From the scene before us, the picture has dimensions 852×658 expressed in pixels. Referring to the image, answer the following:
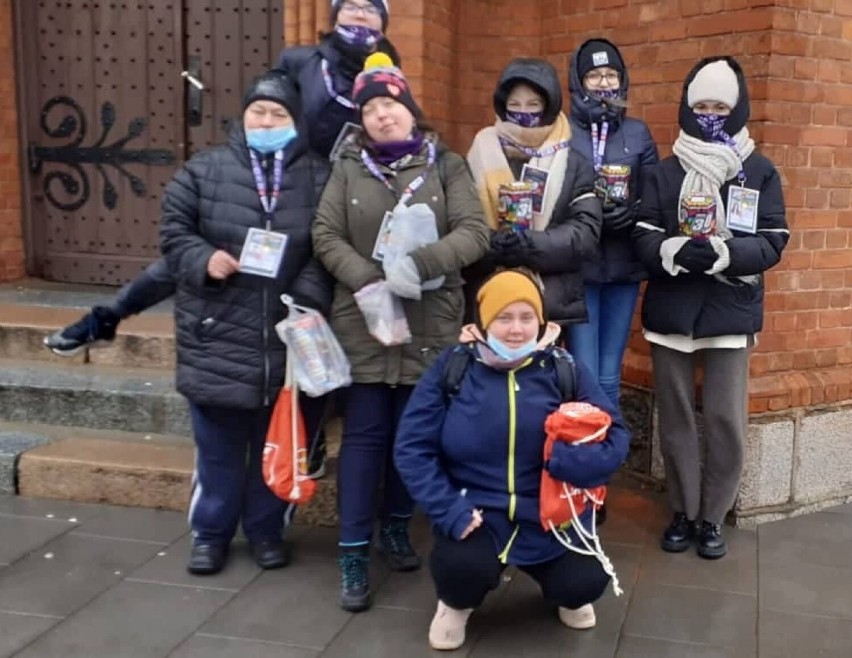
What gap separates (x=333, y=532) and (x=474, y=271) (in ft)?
4.34


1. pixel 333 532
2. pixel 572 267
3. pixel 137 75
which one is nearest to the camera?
pixel 572 267

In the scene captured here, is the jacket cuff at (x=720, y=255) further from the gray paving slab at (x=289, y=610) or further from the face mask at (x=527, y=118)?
the gray paving slab at (x=289, y=610)

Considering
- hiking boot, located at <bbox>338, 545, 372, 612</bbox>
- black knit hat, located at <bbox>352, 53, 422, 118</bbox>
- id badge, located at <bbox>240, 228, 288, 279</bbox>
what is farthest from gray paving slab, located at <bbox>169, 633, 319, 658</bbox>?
black knit hat, located at <bbox>352, 53, 422, 118</bbox>

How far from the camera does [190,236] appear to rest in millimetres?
3850

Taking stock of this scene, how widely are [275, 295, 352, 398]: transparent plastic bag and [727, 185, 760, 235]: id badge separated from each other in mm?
1644

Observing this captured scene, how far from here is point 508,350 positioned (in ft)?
11.5

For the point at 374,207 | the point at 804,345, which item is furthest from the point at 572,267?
the point at 804,345

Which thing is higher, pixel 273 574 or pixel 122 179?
pixel 122 179

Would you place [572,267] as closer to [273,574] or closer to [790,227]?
[790,227]

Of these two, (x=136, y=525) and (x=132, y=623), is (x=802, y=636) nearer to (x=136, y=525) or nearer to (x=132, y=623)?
(x=132, y=623)

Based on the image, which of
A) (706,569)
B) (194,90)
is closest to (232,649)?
(706,569)

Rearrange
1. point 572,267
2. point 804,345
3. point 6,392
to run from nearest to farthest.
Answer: point 572,267, point 804,345, point 6,392

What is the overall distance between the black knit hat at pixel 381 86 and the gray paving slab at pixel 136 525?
6.69 feet

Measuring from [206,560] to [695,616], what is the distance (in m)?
1.89
